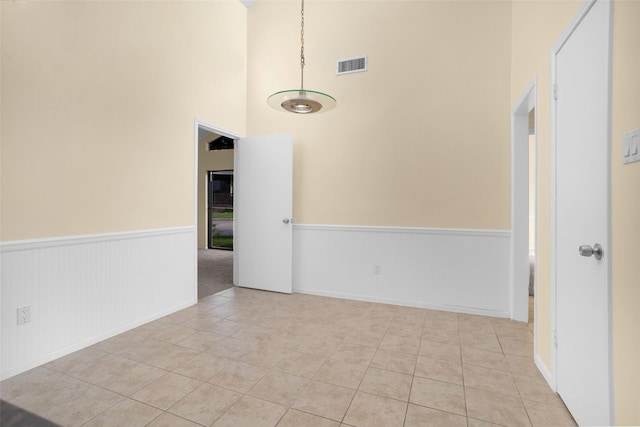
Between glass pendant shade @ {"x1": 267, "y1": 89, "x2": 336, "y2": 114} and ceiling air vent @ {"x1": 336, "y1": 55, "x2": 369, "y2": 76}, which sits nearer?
glass pendant shade @ {"x1": 267, "y1": 89, "x2": 336, "y2": 114}

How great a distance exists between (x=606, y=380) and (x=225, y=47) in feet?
14.6

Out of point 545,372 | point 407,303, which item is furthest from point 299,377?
point 407,303

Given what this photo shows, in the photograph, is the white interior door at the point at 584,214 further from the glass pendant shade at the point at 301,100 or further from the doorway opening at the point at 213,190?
the doorway opening at the point at 213,190

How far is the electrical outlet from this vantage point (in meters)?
2.10

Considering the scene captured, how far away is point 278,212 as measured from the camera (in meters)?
4.04

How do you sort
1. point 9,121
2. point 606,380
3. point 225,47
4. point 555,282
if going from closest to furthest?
point 606,380 → point 555,282 → point 9,121 → point 225,47

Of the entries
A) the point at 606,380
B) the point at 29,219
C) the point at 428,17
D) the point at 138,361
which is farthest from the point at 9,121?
the point at 428,17

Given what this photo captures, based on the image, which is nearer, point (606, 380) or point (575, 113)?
point (606, 380)

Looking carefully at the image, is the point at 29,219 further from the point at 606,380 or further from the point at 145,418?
the point at 606,380

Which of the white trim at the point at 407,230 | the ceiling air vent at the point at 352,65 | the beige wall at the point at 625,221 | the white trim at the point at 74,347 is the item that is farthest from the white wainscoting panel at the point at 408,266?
the beige wall at the point at 625,221

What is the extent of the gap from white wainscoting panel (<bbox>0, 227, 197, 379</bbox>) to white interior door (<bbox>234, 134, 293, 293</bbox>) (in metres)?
0.98

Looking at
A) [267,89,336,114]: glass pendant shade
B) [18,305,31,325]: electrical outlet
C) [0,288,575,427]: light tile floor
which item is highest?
[267,89,336,114]: glass pendant shade

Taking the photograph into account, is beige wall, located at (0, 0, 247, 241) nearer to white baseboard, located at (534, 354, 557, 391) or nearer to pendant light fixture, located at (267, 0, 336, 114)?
pendant light fixture, located at (267, 0, 336, 114)

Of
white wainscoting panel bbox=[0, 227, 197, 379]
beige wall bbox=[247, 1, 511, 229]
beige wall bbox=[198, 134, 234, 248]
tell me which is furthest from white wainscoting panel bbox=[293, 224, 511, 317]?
beige wall bbox=[198, 134, 234, 248]
